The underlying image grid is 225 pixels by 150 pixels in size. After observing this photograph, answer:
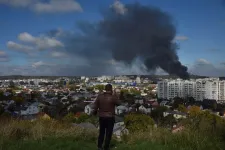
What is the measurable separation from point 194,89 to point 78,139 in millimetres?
126063

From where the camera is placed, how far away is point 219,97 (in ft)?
411

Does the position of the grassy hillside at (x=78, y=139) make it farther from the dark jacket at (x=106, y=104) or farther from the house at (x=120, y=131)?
the dark jacket at (x=106, y=104)

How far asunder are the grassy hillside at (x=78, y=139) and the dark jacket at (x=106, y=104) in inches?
34.7

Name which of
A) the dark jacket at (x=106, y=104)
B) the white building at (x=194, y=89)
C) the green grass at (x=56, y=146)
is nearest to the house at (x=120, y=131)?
the green grass at (x=56, y=146)

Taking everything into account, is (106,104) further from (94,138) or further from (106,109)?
(94,138)

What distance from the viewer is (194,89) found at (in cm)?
12962

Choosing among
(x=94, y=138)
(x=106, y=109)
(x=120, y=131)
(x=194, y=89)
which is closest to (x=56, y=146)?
(x=106, y=109)

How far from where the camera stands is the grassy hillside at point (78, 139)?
6.86 meters

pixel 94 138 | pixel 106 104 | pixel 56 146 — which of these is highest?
pixel 106 104

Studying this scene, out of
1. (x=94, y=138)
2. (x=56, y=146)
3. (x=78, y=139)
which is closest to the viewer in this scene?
(x=56, y=146)

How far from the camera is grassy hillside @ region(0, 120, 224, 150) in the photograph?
270 inches

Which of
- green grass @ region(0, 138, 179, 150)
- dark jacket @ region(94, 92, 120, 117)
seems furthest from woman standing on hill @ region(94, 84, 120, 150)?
green grass @ region(0, 138, 179, 150)

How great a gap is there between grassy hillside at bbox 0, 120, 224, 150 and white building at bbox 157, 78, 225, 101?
122 m

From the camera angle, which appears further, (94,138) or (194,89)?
(194,89)
